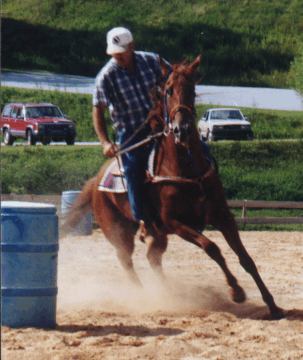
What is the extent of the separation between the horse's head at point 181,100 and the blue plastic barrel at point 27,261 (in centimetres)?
139

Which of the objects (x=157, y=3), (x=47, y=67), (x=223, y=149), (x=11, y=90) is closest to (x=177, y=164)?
(x=223, y=149)

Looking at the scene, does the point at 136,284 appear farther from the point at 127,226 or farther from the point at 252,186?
A: the point at 252,186

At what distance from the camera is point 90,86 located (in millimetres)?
52250

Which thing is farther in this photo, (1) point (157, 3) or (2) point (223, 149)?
(1) point (157, 3)

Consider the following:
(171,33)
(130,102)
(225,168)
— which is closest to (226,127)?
(225,168)

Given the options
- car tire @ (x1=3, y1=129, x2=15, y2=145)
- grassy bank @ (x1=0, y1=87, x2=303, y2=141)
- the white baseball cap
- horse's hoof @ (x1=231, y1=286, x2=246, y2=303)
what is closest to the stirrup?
horse's hoof @ (x1=231, y1=286, x2=246, y2=303)

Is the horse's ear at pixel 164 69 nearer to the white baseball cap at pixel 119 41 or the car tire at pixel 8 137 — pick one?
the white baseball cap at pixel 119 41

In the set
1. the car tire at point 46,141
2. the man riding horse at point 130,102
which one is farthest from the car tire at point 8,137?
the man riding horse at point 130,102

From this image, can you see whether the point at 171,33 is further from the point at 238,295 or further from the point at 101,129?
the point at 238,295

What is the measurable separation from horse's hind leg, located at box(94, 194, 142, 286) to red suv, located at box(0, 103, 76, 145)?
94.7ft

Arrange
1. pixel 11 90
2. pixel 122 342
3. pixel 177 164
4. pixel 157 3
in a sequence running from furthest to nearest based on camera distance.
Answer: pixel 157 3 < pixel 11 90 < pixel 177 164 < pixel 122 342

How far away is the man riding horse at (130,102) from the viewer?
11.2 meters

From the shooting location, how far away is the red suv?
41.7 m

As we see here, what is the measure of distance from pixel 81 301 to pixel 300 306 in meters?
2.15
